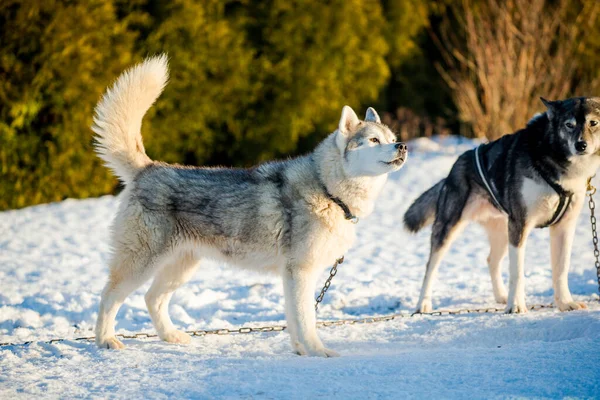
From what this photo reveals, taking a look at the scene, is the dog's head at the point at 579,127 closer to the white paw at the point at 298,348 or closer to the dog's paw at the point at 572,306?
the dog's paw at the point at 572,306

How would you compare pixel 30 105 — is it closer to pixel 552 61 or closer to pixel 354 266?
pixel 354 266

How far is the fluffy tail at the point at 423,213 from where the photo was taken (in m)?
6.11

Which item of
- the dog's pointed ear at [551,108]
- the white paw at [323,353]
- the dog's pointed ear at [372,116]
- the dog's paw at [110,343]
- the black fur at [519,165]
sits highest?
the dog's pointed ear at [551,108]

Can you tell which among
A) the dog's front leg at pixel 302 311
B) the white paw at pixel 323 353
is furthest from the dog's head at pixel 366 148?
the white paw at pixel 323 353

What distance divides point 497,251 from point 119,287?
3184 millimetres

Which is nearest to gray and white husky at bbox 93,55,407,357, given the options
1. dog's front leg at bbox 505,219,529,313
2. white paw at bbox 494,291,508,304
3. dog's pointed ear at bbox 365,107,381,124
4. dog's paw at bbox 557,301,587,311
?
dog's pointed ear at bbox 365,107,381,124

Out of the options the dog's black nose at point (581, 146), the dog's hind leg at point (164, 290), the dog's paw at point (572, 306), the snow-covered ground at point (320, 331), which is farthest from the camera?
the dog's paw at point (572, 306)

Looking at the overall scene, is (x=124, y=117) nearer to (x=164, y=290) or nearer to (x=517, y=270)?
(x=164, y=290)

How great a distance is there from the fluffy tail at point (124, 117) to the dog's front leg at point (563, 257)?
305 centimetres

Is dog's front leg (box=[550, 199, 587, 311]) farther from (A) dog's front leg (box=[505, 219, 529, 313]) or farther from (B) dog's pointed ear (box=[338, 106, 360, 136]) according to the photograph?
(B) dog's pointed ear (box=[338, 106, 360, 136])

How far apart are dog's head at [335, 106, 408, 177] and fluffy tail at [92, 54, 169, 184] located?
1.20 metres

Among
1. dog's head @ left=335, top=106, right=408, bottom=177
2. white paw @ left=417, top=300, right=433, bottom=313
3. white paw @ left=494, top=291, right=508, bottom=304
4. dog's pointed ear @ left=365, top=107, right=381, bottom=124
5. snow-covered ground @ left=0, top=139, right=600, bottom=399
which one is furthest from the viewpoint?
white paw @ left=494, top=291, right=508, bottom=304

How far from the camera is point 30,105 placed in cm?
970

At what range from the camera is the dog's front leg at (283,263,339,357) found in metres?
4.30
